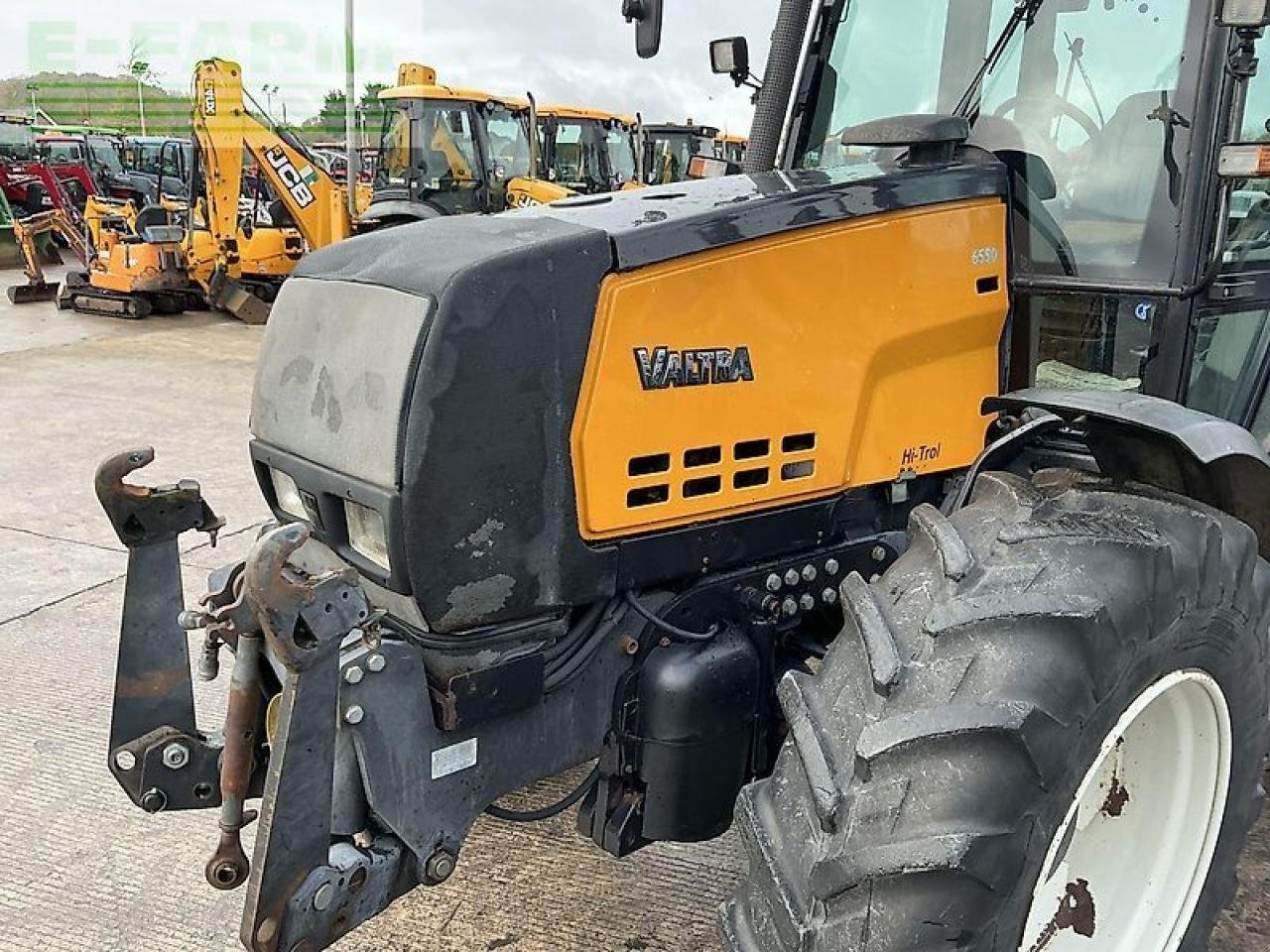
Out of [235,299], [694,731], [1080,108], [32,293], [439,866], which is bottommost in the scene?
[32,293]

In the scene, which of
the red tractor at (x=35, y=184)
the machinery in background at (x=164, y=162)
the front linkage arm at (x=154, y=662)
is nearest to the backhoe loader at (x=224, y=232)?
the red tractor at (x=35, y=184)

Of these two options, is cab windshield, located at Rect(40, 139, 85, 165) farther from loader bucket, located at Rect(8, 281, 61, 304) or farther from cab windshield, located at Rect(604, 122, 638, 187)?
cab windshield, located at Rect(604, 122, 638, 187)

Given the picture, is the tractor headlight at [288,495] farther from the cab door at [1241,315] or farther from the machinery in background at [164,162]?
the machinery in background at [164,162]

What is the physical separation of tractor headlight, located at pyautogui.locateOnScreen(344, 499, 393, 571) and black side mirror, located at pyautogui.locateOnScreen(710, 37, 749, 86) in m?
1.86

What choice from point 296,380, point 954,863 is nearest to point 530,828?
point 296,380

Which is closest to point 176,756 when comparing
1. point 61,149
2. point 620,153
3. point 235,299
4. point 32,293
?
point 235,299

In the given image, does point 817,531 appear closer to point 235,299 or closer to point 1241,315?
point 1241,315

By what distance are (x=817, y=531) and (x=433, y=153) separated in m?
11.1

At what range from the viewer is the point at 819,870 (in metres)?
1.73

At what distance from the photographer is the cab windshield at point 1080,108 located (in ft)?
7.93

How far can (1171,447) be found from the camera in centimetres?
215

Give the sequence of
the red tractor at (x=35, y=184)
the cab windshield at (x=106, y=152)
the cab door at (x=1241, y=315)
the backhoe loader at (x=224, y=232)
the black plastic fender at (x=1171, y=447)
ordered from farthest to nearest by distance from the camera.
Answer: the cab windshield at (x=106, y=152)
the red tractor at (x=35, y=184)
the backhoe loader at (x=224, y=232)
the cab door at (x=1241, y=315)
the black plastic fender at (x=1171, y=447)

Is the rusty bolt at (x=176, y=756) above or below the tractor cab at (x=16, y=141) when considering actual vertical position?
below

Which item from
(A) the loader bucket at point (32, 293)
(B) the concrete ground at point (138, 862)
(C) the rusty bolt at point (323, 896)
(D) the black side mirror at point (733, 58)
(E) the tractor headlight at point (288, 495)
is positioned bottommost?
(A) the loader bucket at point (32, 293)
